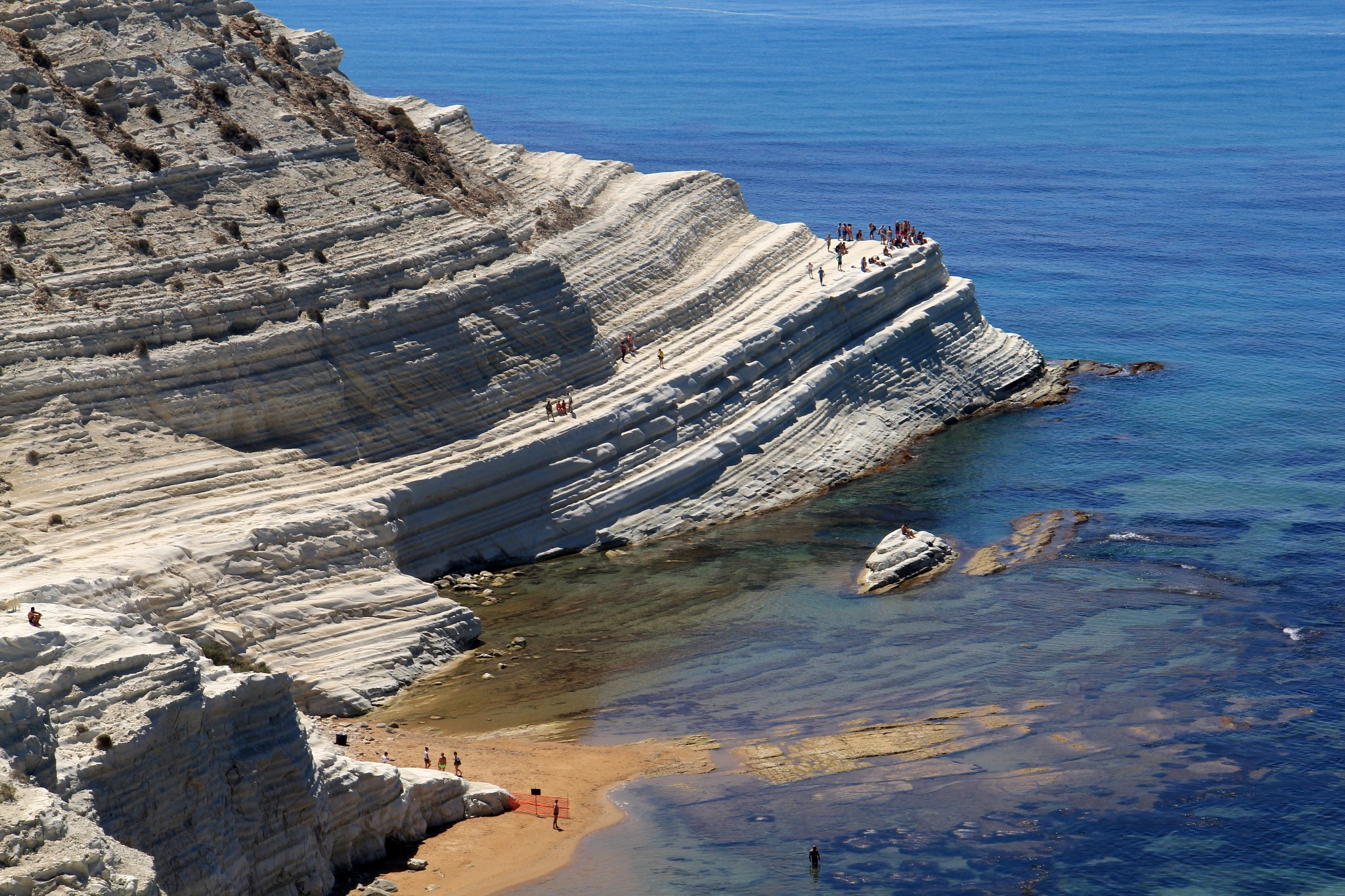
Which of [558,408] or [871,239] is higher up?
[871,239]

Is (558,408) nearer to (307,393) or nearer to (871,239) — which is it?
(307,393)

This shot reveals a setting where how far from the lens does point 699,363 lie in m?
57.6

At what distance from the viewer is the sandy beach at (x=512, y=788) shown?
33219mm

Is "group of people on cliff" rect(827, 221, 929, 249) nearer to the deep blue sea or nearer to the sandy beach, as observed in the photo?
the deep blue sea

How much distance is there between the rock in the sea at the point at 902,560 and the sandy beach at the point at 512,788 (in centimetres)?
1187

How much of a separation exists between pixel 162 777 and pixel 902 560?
90.2 ft

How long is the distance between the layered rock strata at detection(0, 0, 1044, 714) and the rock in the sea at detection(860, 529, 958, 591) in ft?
20.9

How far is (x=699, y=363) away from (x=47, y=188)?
21.6 m

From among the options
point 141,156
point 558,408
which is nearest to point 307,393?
point 558,408

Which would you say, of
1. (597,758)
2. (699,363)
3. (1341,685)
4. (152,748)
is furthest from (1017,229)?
(152,748)

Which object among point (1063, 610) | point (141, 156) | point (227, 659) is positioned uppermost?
point (141, 156)

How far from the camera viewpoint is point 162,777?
28.1 m

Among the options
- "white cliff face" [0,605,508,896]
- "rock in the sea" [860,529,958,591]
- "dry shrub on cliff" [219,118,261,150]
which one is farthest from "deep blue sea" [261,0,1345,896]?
"dry shrub on cliff" [219,118,261,150]

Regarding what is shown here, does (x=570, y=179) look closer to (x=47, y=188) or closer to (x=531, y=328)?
(x=531, y=328)
